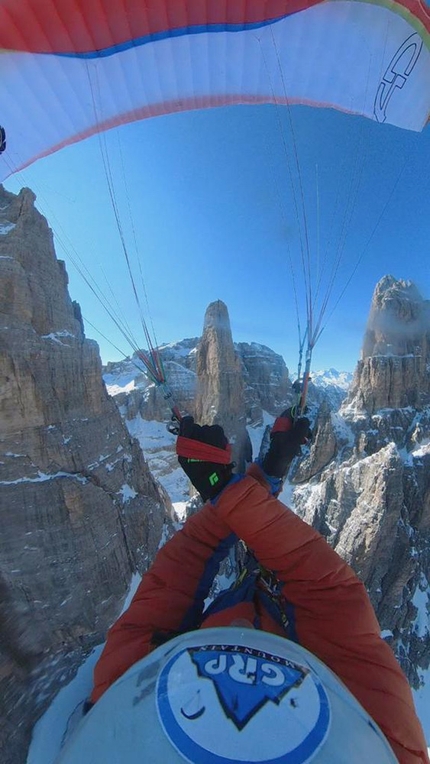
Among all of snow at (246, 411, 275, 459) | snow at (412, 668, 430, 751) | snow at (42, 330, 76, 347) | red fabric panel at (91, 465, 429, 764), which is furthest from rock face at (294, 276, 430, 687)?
red fabric panel at (91, 465, 429, 764)

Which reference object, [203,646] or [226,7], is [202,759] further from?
[226,7]

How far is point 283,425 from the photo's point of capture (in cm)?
431

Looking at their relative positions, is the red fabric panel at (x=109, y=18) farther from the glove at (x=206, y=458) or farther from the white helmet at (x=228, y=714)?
the white helmet at (x=228, y=714)

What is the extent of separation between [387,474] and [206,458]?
3073cm

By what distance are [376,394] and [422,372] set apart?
6.44 metres

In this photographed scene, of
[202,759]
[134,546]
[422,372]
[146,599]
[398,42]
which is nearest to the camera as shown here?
[202,759]

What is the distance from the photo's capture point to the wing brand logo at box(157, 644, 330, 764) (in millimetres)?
951

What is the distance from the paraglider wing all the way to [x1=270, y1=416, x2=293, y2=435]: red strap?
5.25m

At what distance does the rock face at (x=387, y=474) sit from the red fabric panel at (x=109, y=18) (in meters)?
31.5

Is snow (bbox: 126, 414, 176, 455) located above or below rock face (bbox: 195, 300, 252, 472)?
below

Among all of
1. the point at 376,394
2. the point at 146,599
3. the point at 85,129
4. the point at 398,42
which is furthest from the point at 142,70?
the point at 376,394

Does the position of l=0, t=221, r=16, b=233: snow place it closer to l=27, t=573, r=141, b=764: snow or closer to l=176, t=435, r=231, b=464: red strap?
l=176, t=435, r=231, b=464: red strap

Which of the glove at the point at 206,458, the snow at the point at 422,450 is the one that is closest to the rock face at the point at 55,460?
the glove at the point at 206,458

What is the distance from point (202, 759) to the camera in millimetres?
921
